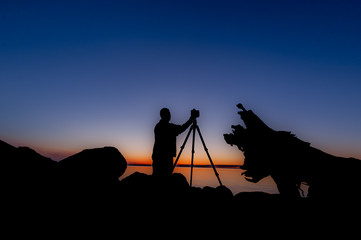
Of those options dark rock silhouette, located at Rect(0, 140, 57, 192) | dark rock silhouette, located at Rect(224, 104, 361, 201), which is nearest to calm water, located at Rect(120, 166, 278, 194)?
dark rock silhouette, located at Rect(224, 104, 361, 201)

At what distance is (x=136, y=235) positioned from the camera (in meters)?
3.91

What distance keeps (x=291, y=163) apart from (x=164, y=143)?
3.44m

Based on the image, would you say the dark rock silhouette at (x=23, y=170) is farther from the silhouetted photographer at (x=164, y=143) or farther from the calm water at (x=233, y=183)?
the calm water at (x=233, y=183)

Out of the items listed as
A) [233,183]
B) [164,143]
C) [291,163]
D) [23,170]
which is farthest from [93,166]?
[233,183]

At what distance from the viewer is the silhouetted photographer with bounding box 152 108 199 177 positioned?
6051 millimetres

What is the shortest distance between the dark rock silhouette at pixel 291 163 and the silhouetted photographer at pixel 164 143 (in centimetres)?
189

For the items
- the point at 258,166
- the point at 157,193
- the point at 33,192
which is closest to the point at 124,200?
the point at 157,193

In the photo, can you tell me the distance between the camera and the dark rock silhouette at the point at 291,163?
13.9ft

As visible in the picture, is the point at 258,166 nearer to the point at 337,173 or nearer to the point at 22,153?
the point at 337,173

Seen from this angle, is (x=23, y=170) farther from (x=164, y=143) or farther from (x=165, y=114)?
(x=165, y=114)

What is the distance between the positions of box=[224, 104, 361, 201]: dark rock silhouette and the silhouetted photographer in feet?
6.19

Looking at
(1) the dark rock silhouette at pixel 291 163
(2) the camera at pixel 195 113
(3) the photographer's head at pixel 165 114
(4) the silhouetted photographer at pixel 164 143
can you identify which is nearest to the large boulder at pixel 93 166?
(4) the silhouetted photographer at pixel 164 143

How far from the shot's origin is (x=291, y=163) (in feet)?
16.4

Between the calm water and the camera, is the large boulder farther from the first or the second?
the calm water
